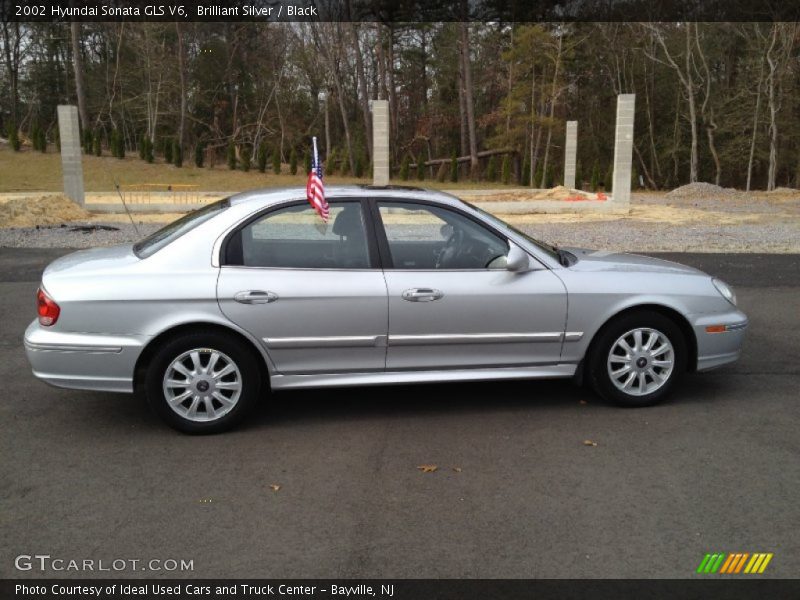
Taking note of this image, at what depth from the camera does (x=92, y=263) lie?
502cm

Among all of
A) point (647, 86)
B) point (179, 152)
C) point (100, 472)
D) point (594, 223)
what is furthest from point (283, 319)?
point (647, 86)

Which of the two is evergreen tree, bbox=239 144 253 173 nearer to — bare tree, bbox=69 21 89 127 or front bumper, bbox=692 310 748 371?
bare tree, bbox=69 21 89 127

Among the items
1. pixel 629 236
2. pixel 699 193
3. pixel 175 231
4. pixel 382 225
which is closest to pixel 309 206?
pixel 382 225

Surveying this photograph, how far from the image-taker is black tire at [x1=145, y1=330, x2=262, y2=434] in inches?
186

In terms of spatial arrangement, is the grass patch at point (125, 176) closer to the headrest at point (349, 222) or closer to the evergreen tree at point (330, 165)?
the evergreen tree at point (330, 165)

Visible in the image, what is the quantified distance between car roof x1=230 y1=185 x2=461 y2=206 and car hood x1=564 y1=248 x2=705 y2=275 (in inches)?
41.4

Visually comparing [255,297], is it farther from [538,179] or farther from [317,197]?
[538,179]

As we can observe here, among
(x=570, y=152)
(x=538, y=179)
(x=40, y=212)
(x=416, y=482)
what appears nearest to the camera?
(x=416, y=482)

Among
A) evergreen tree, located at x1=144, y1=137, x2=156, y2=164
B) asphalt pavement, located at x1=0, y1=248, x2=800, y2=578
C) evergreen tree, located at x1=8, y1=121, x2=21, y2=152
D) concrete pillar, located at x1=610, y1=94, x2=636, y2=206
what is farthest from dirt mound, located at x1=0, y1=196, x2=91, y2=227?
evergreen tree, located at x1=8, y1=121, x2=21, y2=152

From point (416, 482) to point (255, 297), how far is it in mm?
1557

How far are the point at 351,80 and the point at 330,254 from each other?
1791 inches

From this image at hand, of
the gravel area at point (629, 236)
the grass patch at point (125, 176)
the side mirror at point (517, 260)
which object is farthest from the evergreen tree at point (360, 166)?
the side mirror at point (517, 260)

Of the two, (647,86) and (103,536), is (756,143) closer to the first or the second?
(647,86)

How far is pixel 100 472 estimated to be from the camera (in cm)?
429
